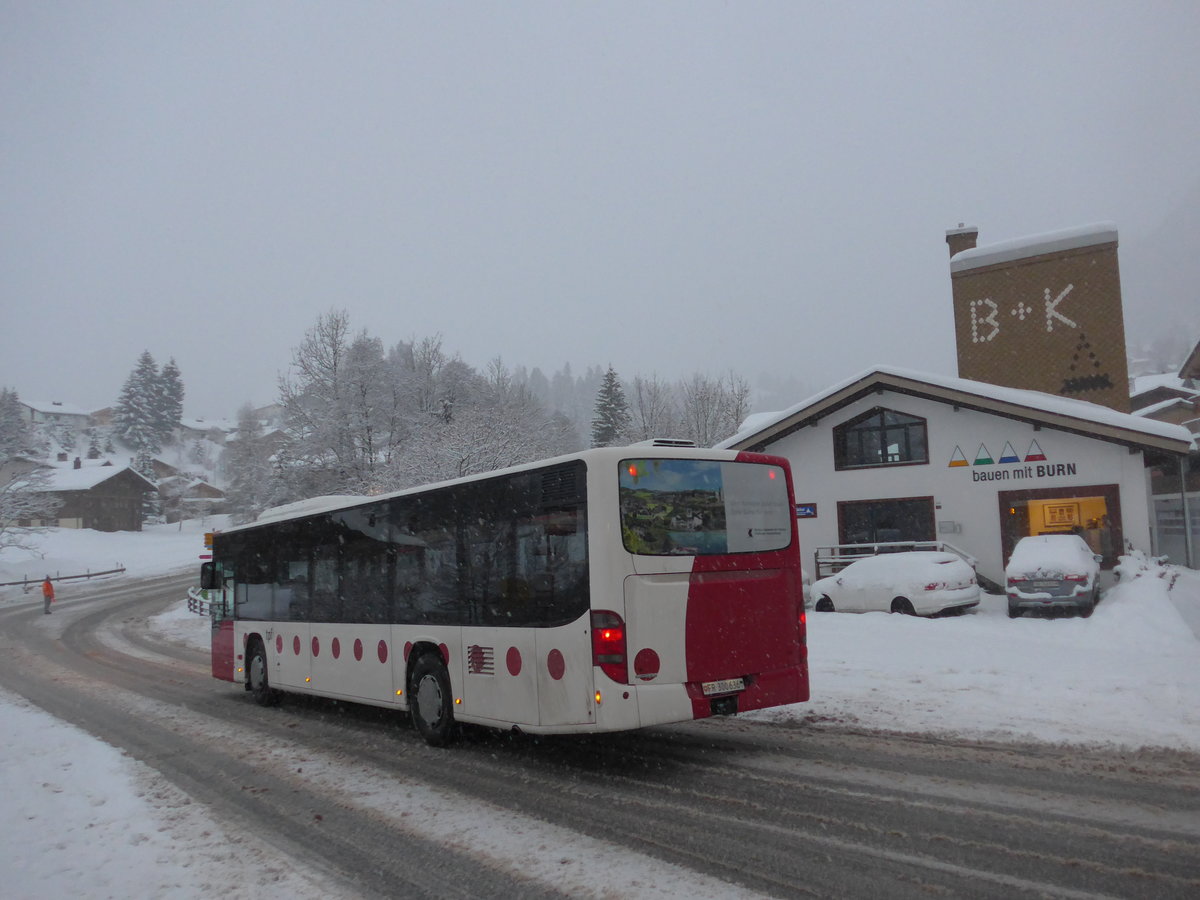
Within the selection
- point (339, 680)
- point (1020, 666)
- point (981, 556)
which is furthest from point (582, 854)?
point (981, 556)

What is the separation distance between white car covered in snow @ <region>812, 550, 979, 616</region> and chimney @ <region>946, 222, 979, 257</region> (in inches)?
765

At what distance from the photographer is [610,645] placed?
7070mm

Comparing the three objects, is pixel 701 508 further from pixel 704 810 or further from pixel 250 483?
pixel 250 483

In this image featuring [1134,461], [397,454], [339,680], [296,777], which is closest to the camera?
[296,777]

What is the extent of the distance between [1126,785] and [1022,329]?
2769 centimetres

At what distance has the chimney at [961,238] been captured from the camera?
33.4 meters

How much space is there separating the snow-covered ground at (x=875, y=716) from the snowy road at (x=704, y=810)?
387mm

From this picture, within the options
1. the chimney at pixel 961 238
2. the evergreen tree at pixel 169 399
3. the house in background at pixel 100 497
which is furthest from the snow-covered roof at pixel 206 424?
the chimney at pixel 961 238

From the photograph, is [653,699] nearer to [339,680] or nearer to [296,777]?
[296,777]

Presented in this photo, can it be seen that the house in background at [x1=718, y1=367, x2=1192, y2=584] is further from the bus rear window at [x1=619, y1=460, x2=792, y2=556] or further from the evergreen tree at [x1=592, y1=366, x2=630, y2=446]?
the evergreen tree at [x1=592, y1=366, x2=630, y2=446]

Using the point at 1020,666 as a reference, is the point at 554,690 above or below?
above

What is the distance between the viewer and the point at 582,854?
557 centimetres

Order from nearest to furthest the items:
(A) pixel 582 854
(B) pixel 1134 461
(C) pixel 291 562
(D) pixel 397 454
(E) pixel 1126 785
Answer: (A) pixel 582 854
(E) pixel 1126 785
(C) pixel 291 562
(B) pixel 1134 461
(D) pixel 397 454

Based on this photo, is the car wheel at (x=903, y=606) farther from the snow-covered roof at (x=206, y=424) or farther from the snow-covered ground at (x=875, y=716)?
the snow-covered roof at (x=206, y=424)
